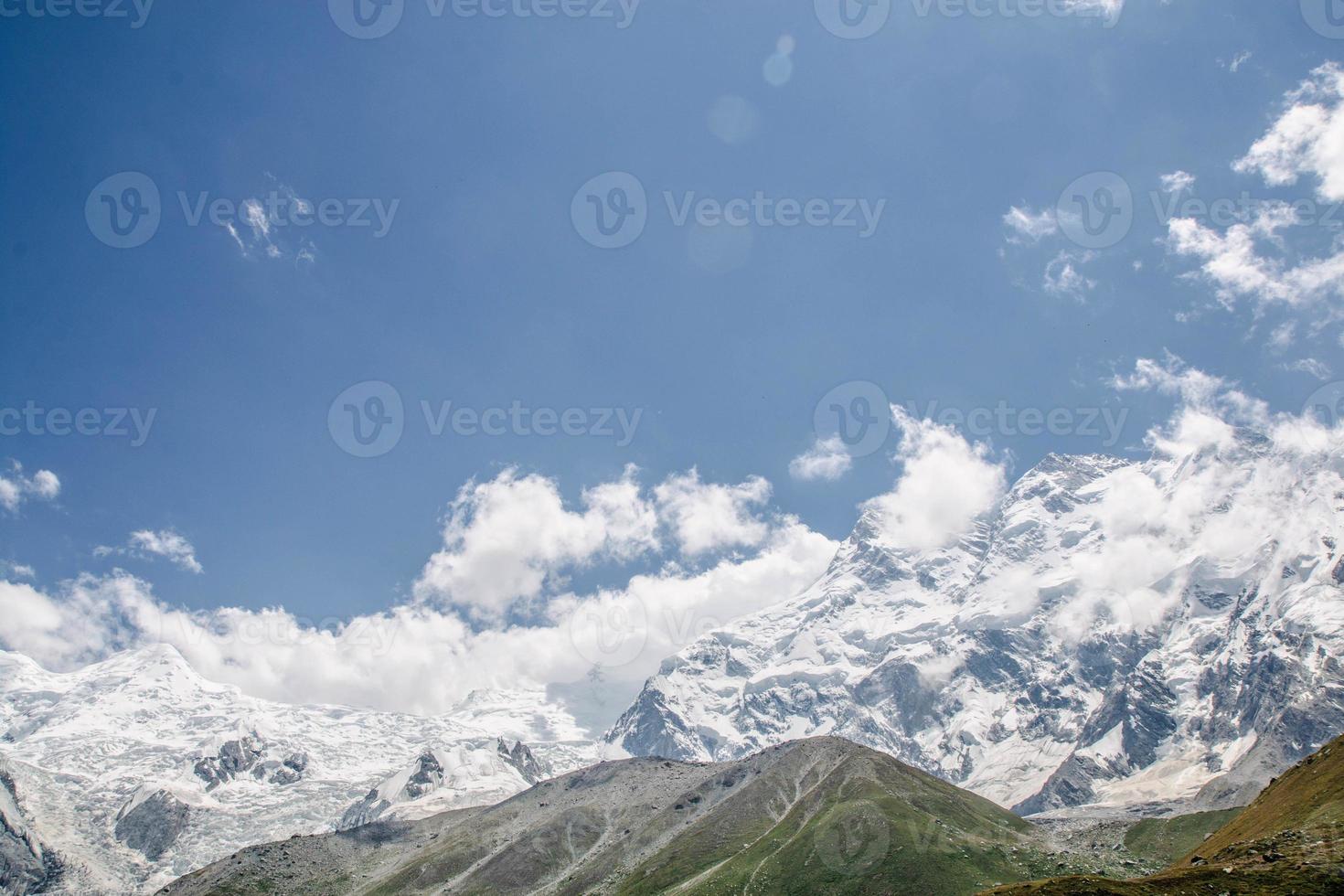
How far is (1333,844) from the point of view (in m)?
66.9

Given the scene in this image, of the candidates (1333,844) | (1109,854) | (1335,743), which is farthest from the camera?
(1109,854)

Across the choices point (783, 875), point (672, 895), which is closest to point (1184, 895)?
point (783, 875)

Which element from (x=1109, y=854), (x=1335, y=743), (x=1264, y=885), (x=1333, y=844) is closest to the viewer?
(x=1264, y=885)

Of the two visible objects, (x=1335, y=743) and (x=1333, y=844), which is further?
(x=1335, y=743)

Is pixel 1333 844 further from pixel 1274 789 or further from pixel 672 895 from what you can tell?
pixel 672 895

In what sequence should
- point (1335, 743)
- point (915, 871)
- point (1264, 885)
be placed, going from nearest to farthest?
point (1264, 885)
point (1335, 743)
point (915, 871)

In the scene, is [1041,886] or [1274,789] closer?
[1041,886]

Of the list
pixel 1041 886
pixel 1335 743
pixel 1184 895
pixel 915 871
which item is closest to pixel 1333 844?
pixel 1184 895

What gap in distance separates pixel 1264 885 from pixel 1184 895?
519 centimetres

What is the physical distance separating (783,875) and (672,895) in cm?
2497

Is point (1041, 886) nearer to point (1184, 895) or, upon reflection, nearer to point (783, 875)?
point (1184, 895)

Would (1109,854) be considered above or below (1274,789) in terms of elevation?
below

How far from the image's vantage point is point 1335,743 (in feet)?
340

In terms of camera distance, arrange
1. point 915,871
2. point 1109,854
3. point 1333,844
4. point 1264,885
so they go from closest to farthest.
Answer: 1. point 1264,885
2. point 1333,844
3. point 915,871
4. point 1109,854
